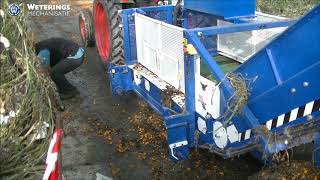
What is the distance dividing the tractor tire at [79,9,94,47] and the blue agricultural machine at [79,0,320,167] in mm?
2044

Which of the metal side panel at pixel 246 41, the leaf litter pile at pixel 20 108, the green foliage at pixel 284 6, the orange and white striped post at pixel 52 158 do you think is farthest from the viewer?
the green foliage at pixel 284 6

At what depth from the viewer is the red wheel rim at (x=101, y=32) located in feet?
23.0

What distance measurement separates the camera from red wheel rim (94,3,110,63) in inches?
277

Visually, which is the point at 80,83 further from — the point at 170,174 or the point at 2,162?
the point at 2,162

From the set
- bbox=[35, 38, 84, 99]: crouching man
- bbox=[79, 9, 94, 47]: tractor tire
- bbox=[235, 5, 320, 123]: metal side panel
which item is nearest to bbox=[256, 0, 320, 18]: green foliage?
bbox=[79, 9, 94, 47]: tractor tire

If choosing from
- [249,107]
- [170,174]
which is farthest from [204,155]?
[249,107]

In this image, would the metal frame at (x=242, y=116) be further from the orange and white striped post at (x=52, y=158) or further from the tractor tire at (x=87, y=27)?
the tractor tire at (x=87, y=27)

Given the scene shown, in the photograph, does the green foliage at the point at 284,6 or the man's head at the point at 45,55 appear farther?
the green foliage at the point at 284,6

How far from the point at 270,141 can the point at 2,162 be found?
1.87 m

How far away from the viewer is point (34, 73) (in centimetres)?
275

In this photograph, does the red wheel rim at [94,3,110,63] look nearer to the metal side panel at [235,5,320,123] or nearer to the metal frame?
the metal frame

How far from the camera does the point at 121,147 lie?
4.85 meters

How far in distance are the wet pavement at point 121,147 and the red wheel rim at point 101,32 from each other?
618mm

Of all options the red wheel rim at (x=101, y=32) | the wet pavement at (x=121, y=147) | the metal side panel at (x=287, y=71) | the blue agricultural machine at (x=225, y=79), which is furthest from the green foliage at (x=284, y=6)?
the metal side panel at (x=287, y=71)
